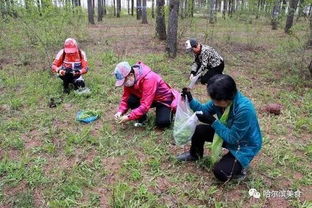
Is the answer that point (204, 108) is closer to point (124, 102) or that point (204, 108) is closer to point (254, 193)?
point (254, 193)

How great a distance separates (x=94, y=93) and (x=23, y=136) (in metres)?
1.54

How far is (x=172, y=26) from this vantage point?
23.1 feet

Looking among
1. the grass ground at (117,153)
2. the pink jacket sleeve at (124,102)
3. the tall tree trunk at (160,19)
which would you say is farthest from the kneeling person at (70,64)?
the tall tree trunk at (160,19)

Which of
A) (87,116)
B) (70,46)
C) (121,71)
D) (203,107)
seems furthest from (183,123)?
(70,46)

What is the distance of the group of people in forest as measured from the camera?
2.57 metres

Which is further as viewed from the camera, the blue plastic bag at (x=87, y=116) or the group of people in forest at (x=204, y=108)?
the blue plastic bag at (x=87, y=116)

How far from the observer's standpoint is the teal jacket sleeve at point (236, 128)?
257 centimetres

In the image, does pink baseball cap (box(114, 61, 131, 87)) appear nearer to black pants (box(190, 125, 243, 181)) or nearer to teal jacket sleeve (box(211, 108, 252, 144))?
black pants (box(190, 125, 243, 181))

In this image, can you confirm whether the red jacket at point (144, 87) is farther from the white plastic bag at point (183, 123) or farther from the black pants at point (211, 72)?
the black pants at point (211, 72)

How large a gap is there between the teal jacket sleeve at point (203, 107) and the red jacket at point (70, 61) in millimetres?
2635

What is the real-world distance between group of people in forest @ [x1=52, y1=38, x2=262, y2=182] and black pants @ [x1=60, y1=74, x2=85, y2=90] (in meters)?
0.02

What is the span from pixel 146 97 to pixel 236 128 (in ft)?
4.38

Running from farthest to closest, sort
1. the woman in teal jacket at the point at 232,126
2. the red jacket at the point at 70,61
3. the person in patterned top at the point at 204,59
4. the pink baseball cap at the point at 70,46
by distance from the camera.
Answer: the person in patterned top at the point at 204,59 → the red jacket at the point at 70,61 → the pink baseball cap at the point at 70,46 → the woman in teal jacket at the point at 232,126

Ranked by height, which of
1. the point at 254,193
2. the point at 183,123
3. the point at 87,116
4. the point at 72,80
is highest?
the point at 183,123
